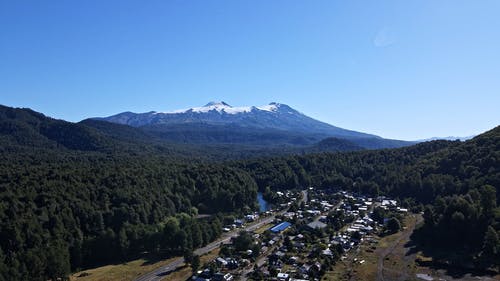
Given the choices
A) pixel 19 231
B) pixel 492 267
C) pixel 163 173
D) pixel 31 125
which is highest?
pixel 31 125

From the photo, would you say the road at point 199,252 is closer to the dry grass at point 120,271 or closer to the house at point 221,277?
the dry grass at point 120,271

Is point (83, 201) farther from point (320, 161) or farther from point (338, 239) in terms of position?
point (320, 161)

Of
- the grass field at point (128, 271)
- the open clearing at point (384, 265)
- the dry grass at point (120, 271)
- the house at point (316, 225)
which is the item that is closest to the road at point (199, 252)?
the grass field at point (128, 271)

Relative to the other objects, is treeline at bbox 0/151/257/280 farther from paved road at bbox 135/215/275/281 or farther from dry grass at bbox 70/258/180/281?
dry grass at bbox 70/258/180/281

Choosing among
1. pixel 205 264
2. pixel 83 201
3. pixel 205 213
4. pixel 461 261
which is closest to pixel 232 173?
pixel 205 213

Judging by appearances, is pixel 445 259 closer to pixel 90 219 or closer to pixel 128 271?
pixel 128 271

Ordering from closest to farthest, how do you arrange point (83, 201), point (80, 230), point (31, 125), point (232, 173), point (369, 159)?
1. point (80, 230)
2. point (83, 201)
3. point (232, 173)
4. point (369, 159)
5. point (31, 125)

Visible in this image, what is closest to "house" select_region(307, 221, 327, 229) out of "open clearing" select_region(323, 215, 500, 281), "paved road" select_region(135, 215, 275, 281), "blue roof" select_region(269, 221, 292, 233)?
"blue roof" select_region(269, 221, 292, 233)
